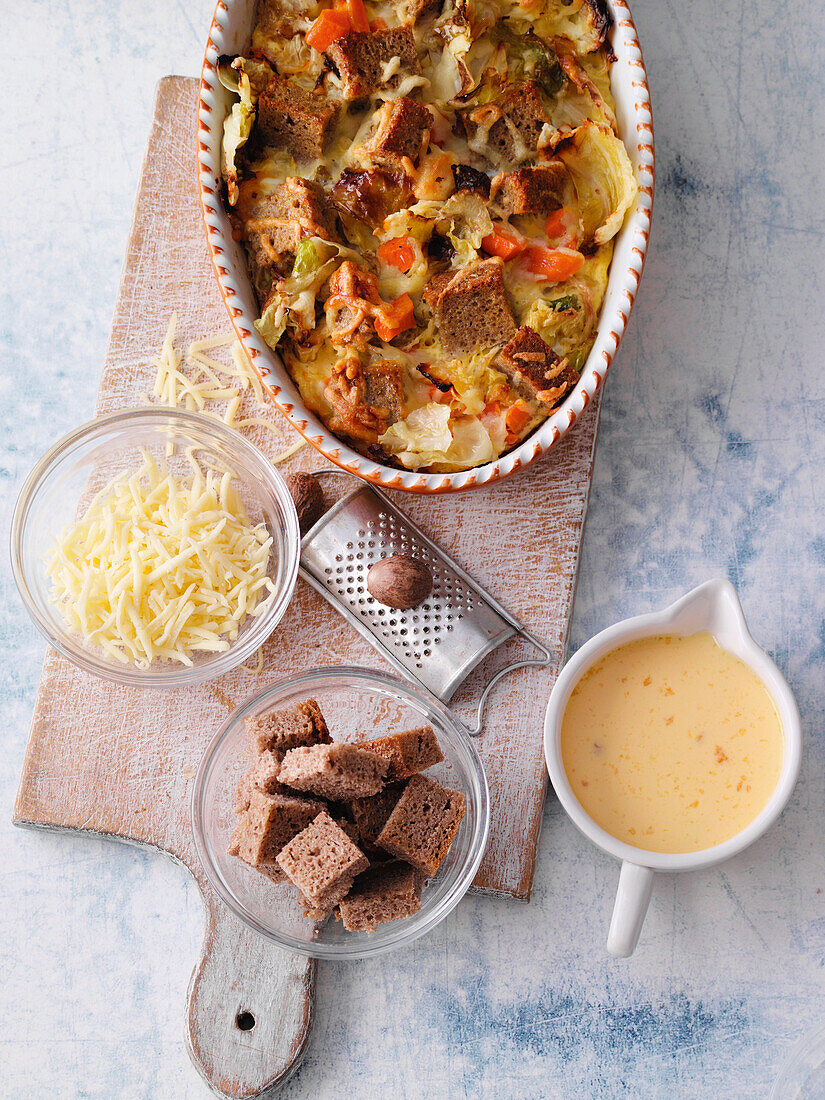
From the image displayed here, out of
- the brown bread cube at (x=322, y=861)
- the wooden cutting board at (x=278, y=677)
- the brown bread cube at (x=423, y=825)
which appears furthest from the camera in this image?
the wooden cutting board at (x=278, y=677)

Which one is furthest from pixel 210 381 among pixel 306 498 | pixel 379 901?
pixel 379 901

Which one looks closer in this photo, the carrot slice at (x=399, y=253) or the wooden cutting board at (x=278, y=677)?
the carrot slice at (x=399, y=253)

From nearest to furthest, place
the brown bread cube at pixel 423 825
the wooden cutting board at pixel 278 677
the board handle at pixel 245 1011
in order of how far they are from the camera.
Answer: the brown bread cube at pixel 423 825, the board handle at pixel 245 1011, the wooden cutting board at pixel 278 677

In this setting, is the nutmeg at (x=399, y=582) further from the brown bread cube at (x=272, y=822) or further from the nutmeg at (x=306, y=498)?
the brown bread cube at (x=272, y=822)

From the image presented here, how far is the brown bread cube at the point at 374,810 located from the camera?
2320mm

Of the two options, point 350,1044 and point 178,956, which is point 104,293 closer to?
point 178,956

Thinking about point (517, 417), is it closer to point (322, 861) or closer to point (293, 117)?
point (293, 117)

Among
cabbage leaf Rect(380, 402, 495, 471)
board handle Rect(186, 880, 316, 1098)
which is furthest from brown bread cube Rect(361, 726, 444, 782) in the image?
cabbage leaf Rect(380, 402, 495, 471)

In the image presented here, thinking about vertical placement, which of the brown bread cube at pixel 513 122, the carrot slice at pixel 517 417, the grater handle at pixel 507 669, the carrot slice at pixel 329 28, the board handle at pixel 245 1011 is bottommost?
the board handle at pixel 245 1011

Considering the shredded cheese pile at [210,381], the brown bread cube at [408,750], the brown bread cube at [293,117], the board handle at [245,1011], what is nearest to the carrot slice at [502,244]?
the brown bread cube at [293,117]

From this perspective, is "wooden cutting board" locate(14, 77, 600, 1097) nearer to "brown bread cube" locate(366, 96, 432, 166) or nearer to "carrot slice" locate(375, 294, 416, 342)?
"carrot slice" locate(375, 294, 416, 342)

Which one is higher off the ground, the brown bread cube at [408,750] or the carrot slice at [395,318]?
the carrot slice at [395,318]

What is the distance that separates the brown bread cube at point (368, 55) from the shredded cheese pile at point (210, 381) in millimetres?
724

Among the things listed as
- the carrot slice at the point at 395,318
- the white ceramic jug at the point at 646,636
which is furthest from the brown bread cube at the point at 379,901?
the carrot slice at the point at 395,318
